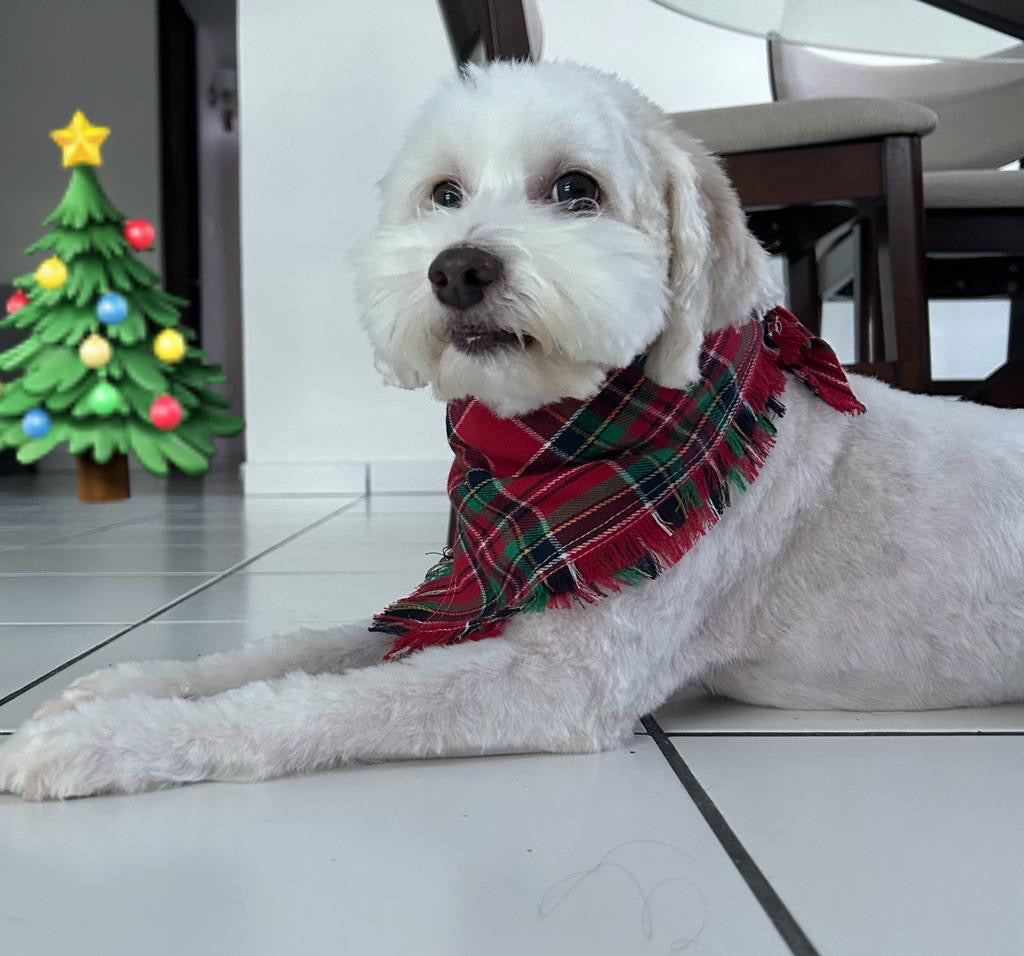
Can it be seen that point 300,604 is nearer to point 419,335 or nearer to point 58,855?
point 419,335

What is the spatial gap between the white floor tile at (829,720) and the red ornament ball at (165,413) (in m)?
3.10

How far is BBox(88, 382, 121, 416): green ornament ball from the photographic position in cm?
381

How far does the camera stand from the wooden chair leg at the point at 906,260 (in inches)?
74.1

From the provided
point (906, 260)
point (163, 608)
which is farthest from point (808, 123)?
point (163, 608)

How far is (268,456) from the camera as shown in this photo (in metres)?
3.97

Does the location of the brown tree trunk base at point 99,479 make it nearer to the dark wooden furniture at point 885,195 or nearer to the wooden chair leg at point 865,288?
the wooden chair leg at point 865,288

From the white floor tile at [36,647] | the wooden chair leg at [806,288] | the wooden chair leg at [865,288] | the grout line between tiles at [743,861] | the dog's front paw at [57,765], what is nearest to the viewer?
the grout line between tiles at [743,861]

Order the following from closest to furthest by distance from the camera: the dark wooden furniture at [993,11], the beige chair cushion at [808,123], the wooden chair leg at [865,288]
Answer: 1. the dark wooden furniture at [993,11]
2. the beige chair cushion at [808,123]
3. the wooden chair leg at [865,288]

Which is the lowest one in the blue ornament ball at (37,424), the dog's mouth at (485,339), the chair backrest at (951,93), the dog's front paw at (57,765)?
the dog's front paw at (57,765)

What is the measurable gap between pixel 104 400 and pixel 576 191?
3160 mm

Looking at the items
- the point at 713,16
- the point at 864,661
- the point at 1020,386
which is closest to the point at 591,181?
the point at 864,661

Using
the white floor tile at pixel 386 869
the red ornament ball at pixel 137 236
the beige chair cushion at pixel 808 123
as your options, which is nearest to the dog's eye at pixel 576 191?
the white floor tile at pixel 386 869

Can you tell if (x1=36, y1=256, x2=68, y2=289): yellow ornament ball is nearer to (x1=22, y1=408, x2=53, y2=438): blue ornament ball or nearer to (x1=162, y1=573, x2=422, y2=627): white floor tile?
(x1=22, y1=408, x2=53, y2=438): blue ornament ball

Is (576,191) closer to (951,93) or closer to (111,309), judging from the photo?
(951,93)
